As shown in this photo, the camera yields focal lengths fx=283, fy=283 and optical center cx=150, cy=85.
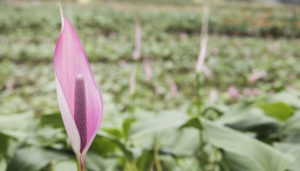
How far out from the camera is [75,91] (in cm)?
32

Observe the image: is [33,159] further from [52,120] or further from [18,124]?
[18,124]

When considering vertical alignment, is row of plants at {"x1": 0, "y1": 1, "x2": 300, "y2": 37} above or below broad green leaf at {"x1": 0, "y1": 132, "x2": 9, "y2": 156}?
below

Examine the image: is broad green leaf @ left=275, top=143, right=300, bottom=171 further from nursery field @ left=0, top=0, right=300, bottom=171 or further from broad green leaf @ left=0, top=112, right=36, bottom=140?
broad green leaf @ left=0, top=112, right=36, bottom=140

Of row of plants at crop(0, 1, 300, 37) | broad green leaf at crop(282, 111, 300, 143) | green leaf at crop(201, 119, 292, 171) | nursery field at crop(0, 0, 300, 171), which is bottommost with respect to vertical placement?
row of plants at crop(0, 1, 300, 37)

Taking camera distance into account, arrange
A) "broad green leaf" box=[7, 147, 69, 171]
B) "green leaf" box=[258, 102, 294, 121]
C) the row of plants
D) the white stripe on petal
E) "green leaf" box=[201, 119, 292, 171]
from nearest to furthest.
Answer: the white stripe on petal < "green leaf" box=[201, 119, 292, 171] < "broad green leaf" box=[7, 147, 69, 171] < "green leaf" box=[258, 102, 294, 121] < the row of plants

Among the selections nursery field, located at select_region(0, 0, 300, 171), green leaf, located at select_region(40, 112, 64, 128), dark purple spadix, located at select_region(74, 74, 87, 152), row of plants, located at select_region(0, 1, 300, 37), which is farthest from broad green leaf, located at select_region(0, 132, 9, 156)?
row of plants, located at select_region(0, 1, 300, 37)

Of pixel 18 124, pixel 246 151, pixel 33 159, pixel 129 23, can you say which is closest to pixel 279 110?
pixel 246 151

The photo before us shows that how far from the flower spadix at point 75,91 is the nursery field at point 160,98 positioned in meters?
0.14

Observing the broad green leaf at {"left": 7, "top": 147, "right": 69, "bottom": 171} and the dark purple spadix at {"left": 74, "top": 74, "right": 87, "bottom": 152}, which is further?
the broad green leaf at {"left": 7, "top": 147, "right": 69, "bottom": 171}

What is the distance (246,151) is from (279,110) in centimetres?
33

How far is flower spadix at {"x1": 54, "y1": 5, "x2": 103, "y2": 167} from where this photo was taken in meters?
0.30

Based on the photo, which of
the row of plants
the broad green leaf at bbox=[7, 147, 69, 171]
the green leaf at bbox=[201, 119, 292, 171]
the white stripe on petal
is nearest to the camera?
the white stripe on petal

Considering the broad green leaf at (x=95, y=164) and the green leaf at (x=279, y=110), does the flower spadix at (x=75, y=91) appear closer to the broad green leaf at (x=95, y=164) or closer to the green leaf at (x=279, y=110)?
the broad green leaf at (x=95, y=164)

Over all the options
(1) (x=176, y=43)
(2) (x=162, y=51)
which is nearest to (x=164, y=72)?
(2) (x=162, y=51)
